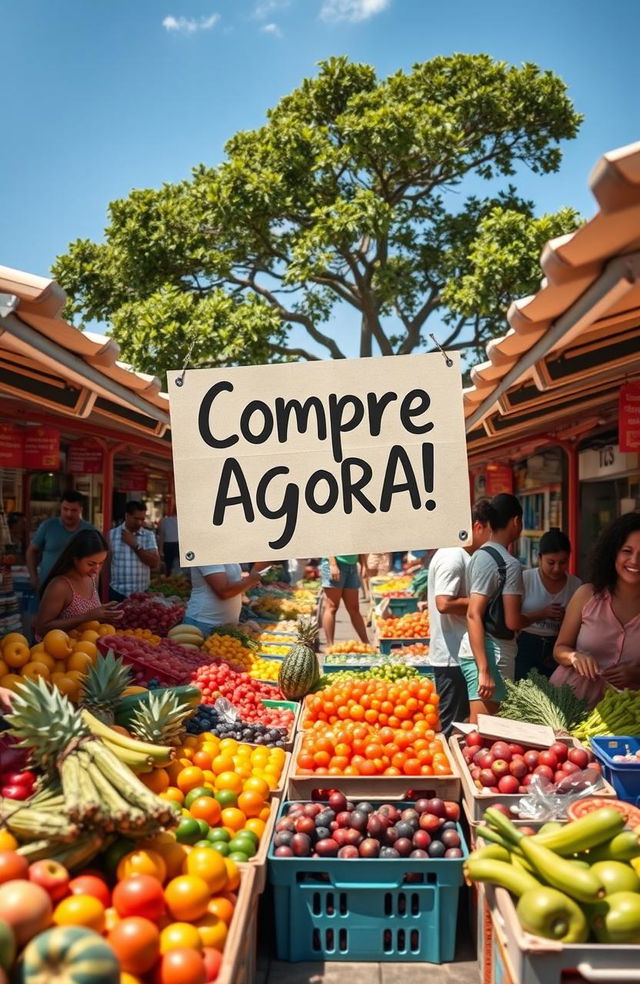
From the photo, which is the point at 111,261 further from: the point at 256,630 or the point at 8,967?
the point at 8,967

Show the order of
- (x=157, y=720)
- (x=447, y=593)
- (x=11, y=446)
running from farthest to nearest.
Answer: (x=11, y=446) < (x=447, y=593) < (x=157, y=720)

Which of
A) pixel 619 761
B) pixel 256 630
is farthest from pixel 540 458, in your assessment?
pixel 619 761

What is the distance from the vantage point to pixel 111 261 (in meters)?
18.9

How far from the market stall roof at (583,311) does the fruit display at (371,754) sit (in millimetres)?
1780

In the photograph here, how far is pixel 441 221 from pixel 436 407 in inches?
658

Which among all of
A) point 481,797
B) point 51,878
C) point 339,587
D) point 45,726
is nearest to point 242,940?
point 51,878

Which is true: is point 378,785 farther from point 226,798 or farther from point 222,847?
point 222,847

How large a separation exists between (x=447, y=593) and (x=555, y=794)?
2115mm

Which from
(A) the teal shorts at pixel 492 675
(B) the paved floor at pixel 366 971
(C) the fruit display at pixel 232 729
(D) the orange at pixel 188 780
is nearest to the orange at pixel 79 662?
(C) the fruit display at pixel 232 729

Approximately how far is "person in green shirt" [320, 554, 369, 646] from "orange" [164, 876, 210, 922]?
6777 millimetres

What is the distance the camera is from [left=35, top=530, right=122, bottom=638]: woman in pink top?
15.5ft

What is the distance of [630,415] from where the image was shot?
545cm

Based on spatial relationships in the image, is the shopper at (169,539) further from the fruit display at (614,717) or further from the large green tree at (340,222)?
the fruit display at (614,717)

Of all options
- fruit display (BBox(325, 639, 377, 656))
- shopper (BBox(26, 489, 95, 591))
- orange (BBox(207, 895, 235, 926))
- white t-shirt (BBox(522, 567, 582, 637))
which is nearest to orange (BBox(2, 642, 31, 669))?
orange (BBox(207, 895, 235, 926))
